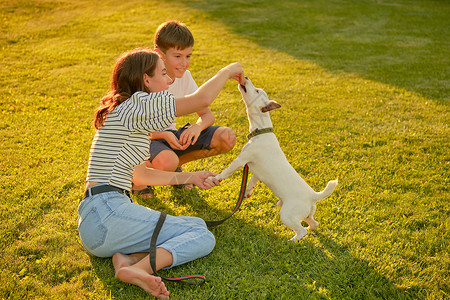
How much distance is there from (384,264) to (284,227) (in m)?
0.92

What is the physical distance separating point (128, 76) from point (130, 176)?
807 mm

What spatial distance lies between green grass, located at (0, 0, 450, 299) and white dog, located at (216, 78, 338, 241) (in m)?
0.29

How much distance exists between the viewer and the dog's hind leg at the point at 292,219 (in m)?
3.29

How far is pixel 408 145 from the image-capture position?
539cm

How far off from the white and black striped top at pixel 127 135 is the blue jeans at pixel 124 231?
181 millimetres

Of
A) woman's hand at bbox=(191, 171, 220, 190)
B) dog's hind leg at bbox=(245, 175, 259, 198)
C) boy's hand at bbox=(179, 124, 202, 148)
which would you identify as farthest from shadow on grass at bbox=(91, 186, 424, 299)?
boy's hand at bbox=(179, 124, 202, 148)

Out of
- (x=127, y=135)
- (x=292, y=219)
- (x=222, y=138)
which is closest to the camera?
(x=127, y=135)

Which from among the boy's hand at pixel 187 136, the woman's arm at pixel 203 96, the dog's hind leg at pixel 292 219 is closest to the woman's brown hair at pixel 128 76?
the woman's arm at pixel 203 96

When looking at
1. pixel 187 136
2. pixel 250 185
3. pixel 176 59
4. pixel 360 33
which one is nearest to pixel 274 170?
pixel 250 185

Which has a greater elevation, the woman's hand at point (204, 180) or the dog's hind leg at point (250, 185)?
the woman's hand at point (204, 180)

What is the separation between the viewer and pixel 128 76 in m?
3.11

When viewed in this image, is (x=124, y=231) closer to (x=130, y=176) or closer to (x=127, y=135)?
(x=130, y=176)

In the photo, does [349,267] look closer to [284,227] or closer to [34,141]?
[284,227]

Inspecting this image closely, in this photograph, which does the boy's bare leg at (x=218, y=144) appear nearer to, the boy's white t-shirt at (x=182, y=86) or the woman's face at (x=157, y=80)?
the boy's white t-shirt at (x=182, y=86)
